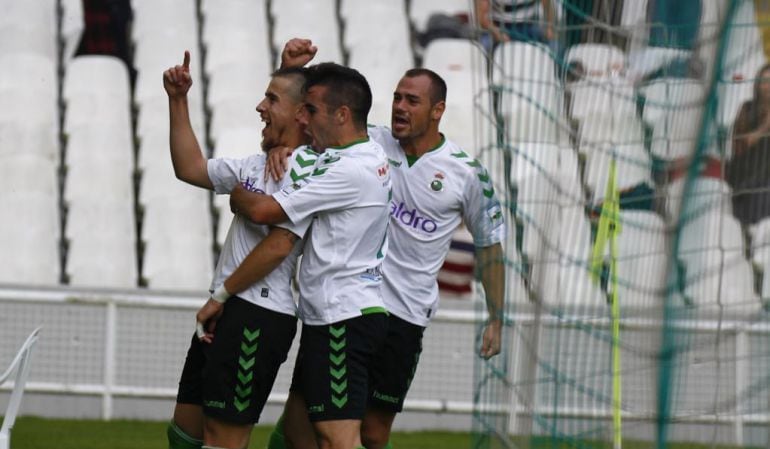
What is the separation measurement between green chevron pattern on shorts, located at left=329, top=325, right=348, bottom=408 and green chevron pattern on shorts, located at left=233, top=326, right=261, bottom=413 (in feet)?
0.88

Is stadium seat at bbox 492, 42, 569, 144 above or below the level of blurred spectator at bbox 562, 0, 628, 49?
below

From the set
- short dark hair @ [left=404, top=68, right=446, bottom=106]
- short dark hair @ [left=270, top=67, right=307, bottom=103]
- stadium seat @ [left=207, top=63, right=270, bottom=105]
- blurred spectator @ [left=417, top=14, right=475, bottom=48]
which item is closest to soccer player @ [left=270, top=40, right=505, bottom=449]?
short dark hair @ [left=404, top=68, right=446, bottom=106]

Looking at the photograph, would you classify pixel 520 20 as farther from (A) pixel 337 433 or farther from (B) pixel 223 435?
(B) pixel 223 435

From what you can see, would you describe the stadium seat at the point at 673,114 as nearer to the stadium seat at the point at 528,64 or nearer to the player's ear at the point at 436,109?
the stadium seat at the point at 528,64

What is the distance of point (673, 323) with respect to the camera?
420 cm

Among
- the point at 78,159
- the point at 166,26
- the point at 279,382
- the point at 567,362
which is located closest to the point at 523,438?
the point at 567,362

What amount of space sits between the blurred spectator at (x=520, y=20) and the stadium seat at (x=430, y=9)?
7784 millimetres

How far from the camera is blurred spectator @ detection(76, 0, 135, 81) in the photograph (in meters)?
13.0

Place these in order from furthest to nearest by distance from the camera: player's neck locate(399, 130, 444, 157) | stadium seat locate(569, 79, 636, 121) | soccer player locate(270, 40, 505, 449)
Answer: player's neck locate(399, 130, 444, 157) < soccer player locate(270, 40, 505, 449) < stadium seat locate(569, 79, 636, 121)

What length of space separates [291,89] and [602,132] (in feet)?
4.16

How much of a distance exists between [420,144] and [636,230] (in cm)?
183

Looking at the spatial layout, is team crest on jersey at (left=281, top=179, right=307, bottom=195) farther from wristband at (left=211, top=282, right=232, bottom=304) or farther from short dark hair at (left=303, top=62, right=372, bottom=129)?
wristband at (left=211, top=282, right=232, bottom=304)

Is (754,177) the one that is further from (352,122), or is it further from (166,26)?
(166,26)

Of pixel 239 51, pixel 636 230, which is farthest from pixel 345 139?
pixel 239 51
